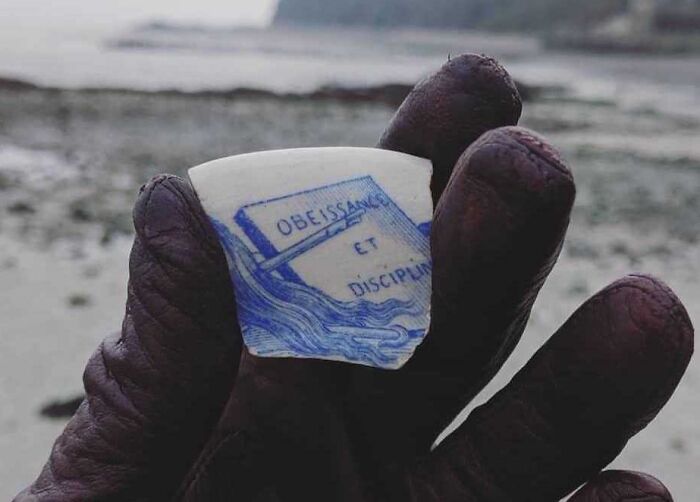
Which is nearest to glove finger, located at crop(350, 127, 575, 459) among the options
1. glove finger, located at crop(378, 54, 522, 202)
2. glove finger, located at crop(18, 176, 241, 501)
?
glove finger, located at crop(378, 54, 522, 202)

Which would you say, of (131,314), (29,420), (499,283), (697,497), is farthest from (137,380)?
(697,497)

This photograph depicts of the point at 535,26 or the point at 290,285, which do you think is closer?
the point at 290,285

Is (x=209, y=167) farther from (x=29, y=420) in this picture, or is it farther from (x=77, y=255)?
(x=77, y=255)

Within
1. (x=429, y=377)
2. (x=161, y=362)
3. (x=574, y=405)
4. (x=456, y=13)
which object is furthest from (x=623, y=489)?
(x=456, y=13)

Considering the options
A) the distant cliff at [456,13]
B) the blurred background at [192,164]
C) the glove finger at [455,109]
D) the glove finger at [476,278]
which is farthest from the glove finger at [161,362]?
the distant cliff at [456,13]

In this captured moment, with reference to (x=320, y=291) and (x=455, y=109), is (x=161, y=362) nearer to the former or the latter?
(x=320, y=291)

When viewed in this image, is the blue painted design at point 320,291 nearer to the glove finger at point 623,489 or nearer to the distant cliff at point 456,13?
the glove finger at point 623,489

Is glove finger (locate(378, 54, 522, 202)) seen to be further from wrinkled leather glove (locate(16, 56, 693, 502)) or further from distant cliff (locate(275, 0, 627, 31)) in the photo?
distant cliff (locate(275, 0, 627, 31))
